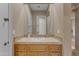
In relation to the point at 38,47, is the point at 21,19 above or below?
above

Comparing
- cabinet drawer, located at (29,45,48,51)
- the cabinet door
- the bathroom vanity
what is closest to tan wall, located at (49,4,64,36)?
the bathroom vanity

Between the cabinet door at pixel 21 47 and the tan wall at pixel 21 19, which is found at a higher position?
the tan wall at pixel 21 19

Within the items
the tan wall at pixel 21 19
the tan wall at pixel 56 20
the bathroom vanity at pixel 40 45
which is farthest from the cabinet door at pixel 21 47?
the tan wall at pixel 56 20

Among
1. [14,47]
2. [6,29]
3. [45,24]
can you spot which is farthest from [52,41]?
[6,29]

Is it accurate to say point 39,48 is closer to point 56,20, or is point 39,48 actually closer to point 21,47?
point 21,47

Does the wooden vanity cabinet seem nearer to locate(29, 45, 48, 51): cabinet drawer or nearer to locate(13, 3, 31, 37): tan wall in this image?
locate(29, 45, 48, 51): cabinet drawer

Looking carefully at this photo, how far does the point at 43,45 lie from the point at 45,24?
0.29 meters

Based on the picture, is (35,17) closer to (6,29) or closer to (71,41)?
(6,29)

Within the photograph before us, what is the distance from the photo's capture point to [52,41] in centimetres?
184

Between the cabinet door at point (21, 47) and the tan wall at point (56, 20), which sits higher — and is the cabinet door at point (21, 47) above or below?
below

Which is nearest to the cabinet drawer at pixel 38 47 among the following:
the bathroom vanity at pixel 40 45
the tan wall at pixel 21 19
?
the bathroom vanity at pixel 40 45

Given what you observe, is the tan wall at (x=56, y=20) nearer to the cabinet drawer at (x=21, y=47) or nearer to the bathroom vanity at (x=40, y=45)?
the bathroom vanity at (x=40, y=45)

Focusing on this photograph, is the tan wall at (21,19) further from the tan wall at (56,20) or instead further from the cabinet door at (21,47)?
the tan wall at (56,20)

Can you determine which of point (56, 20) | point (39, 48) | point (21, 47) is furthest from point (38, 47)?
point (56, 20)
